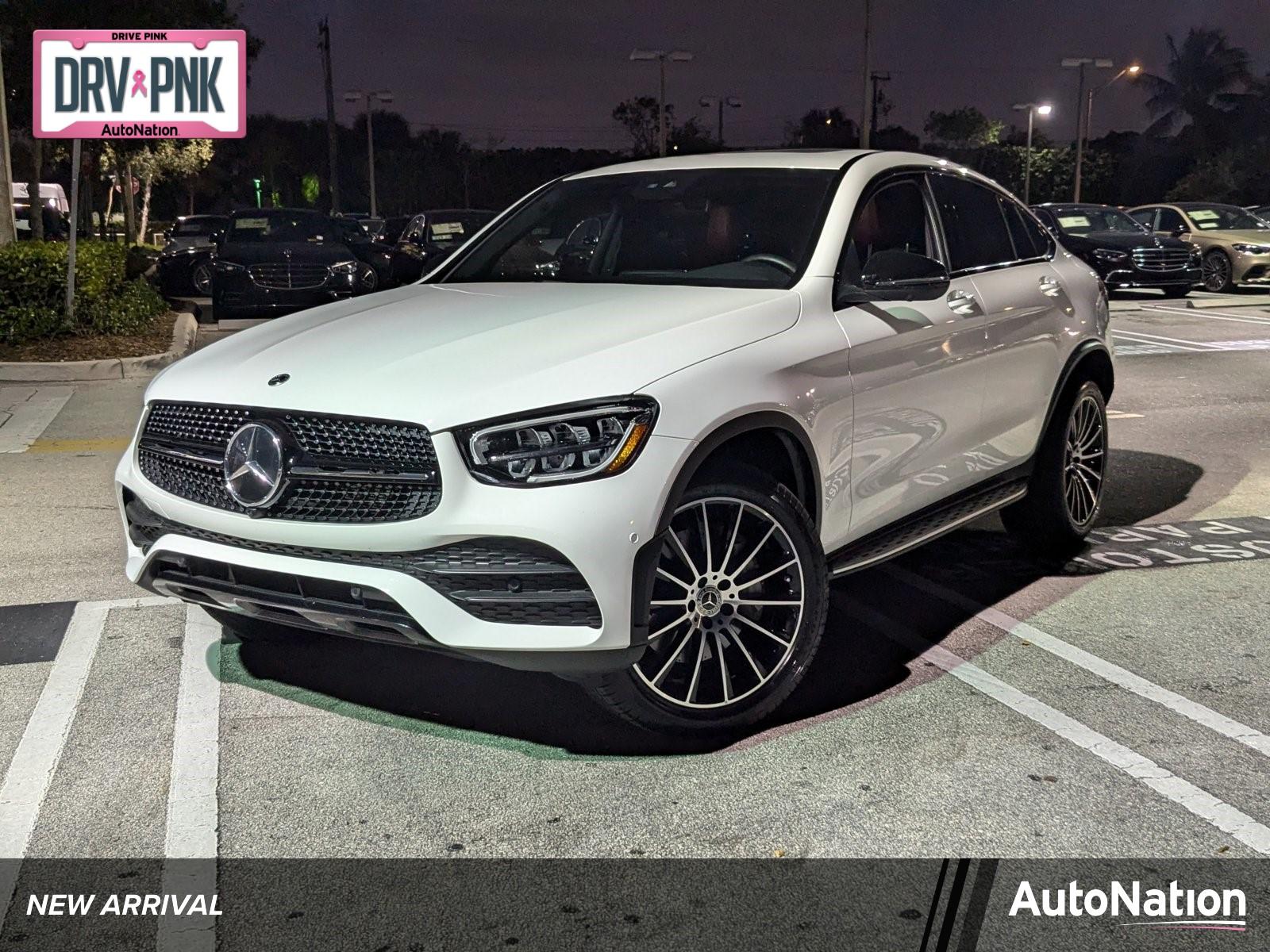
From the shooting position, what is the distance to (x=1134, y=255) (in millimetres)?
22734

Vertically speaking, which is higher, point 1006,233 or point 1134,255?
point 1006,233

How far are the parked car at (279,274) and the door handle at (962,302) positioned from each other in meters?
14.2

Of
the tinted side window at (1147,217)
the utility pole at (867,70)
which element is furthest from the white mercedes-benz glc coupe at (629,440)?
the utility pole at (867,70)

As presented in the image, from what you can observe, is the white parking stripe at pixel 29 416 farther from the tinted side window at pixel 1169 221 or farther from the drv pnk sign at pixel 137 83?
the tinted side window at pixel 1169 221

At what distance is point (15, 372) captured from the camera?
13.3 m

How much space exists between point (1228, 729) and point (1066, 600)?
4.85 feet

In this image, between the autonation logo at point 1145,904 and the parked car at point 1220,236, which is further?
the parked car at point 1220,236

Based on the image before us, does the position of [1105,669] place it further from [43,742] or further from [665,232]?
[43,742]

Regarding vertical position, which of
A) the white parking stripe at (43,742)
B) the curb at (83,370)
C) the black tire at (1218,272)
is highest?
the black tire at (1218,272)

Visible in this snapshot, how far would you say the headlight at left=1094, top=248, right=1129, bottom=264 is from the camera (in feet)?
74.6

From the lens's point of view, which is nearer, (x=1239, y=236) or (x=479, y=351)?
(x=479, y=351)

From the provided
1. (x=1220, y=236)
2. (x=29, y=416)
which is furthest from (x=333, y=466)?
(x=1220, y=236)

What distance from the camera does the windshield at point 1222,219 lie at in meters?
25.0

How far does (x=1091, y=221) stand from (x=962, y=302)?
20051mm
